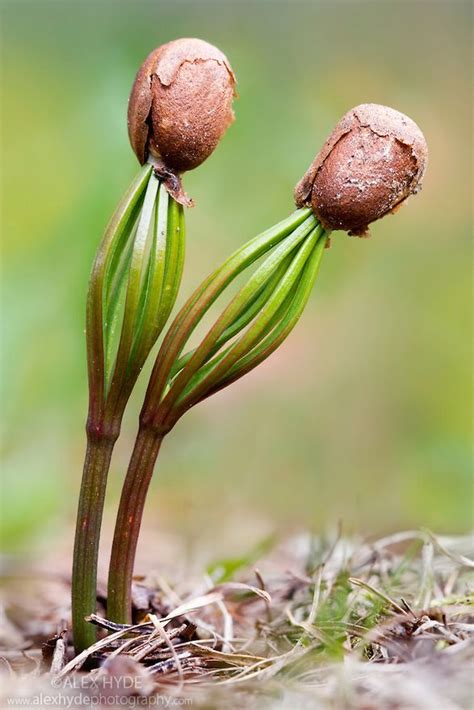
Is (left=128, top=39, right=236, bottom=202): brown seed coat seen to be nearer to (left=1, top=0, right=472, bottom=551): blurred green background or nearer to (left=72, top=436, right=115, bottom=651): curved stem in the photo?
(left=72, top=436, right=115, bottom=651): curved stem

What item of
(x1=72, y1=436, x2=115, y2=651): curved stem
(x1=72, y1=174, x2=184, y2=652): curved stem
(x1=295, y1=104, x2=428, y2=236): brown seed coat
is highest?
(x1=295, y1=104, x2=428, y2=236): brown seed coat

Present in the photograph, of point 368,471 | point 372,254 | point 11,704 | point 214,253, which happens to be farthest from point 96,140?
point 11,704

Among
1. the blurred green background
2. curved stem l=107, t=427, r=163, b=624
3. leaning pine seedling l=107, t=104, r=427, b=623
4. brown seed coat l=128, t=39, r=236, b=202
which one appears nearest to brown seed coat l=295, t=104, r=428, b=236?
leaning pine seedling l=107, t=104, r=427, b=623

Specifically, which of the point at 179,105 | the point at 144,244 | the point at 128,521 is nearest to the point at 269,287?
the point at 144,244

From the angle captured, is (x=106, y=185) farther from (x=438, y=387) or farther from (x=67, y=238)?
(x=438, y=387)

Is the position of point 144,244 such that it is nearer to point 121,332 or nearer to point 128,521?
point 121,332
